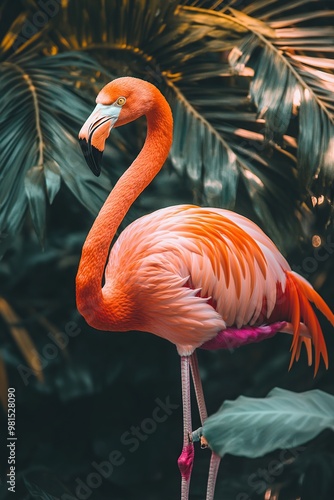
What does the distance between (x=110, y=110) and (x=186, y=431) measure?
3.23ft

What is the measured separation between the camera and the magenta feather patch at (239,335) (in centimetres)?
294

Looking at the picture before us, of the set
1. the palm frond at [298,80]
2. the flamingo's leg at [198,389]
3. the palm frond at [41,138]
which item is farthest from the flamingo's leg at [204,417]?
the palm frond at [298,80]

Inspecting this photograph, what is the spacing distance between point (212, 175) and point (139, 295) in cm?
59

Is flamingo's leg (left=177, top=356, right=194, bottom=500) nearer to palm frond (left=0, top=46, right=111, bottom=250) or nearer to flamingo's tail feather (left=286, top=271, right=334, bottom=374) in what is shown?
flamingo's tail feather (left=286, top=271, right=334, bottom=374)

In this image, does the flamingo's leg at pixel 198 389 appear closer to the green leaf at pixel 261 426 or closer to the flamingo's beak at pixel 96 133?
the green leaf at pixel 261 426

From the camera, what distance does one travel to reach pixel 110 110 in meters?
2.84

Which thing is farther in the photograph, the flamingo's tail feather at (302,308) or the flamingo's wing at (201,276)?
the flamingo's tail feather at (302,308)

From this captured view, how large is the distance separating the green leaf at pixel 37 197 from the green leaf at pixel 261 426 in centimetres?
79

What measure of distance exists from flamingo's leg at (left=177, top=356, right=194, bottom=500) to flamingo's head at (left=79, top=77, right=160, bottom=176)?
0.64 meters

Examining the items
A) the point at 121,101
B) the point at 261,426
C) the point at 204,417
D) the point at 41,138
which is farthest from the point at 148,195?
the point at 261,426

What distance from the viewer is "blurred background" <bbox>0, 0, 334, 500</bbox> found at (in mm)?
3199

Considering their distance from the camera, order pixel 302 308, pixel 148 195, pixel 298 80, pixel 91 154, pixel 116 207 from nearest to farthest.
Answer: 1. pixel 91 154
2. pixel 116 207
3. pixel 302 308
4. pixel 298 80
5. pixel 148 195

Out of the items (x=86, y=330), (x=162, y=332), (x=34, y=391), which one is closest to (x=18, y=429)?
(x=34, y=391)

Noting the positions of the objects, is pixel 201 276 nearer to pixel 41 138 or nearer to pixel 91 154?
pixel 91 154
